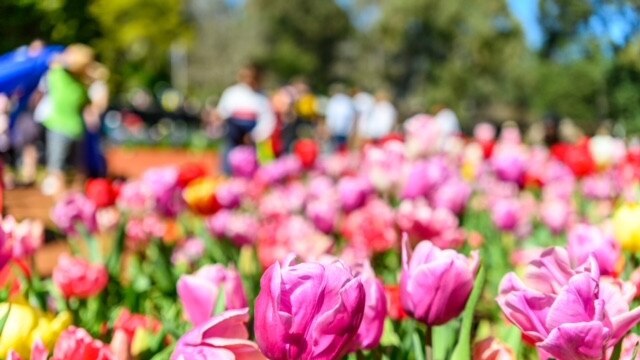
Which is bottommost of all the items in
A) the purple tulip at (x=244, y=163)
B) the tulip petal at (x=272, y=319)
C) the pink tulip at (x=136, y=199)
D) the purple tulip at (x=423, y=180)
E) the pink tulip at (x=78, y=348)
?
the purple tulip at (x=244, y=163)

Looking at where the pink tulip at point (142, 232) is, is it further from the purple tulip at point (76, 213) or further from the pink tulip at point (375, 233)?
the pink tulip at point (375, 233)

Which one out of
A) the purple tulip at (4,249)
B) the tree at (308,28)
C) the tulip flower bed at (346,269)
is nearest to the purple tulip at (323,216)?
the tulip flower bed at (346,269)

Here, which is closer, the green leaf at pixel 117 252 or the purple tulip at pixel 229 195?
the green leaf at pixel 117 252

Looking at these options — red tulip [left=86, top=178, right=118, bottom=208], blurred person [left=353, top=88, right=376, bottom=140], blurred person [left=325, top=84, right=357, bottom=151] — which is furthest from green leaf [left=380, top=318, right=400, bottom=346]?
blurred person [left=353, top=88, right=376, bottom=140]

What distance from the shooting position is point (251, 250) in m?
3.01

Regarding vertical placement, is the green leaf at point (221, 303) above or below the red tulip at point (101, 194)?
above

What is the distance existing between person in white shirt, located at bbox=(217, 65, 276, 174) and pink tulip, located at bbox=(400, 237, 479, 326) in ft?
23.9

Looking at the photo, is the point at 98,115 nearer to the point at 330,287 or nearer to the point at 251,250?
the point at 251,250

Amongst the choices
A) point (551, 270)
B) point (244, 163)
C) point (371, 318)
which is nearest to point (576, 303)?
point (551, 270)

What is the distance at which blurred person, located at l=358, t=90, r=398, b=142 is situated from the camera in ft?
42.6

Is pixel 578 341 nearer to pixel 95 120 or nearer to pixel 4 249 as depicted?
pixel 4 249

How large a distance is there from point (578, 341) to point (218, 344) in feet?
1.47

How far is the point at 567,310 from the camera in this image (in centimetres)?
118

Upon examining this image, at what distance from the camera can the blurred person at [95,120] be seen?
694cm
